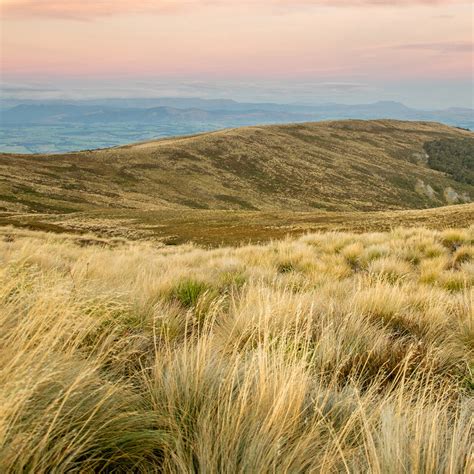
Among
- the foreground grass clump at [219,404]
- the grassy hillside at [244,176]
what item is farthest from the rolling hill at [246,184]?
the foreground grass clump at [219,404]

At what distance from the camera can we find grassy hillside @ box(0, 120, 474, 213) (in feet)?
230

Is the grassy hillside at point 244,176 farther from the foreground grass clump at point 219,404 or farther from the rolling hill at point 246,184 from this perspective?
the foreground grass clump at point 219,404

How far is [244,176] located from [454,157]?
243 feet

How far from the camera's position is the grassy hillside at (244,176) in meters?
70.1

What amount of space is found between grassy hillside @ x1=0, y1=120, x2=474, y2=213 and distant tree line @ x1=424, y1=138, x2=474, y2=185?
9.29ft

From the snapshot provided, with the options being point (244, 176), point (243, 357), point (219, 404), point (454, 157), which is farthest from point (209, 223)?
point (454, 157)

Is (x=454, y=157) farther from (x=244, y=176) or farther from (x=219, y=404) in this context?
(x=219, y=404)

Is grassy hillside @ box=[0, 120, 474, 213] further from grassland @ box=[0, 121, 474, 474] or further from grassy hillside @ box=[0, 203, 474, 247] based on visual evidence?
grassland @ box=[0, 121, 474, 474]

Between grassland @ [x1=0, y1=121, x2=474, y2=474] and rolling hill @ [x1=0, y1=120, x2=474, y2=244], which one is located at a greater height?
grassland @ [x1=0, y1=121, x2=474, y2=474]

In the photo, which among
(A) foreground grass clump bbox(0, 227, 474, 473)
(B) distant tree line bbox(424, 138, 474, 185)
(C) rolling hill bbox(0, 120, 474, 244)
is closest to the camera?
(A) foreground grass clump bbox(0, 227, 474, 473)

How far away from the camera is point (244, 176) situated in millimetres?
96188

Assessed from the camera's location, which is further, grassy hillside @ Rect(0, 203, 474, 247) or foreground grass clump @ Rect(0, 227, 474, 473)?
grassy hillside @ Rect(0, 203, 474, 247)

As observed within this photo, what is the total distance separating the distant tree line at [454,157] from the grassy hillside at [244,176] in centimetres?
283

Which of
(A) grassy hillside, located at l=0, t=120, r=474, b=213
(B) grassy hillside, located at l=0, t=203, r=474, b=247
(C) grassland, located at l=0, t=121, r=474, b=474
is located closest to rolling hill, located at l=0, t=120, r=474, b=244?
(B) grassy hillside, located at l=0, t=203, r=474, b=247
